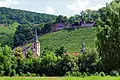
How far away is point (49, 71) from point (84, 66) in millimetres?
9549

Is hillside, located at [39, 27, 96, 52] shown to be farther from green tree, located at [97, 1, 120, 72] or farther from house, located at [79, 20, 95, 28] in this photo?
green tree, located at [97, 1, 120, 72]

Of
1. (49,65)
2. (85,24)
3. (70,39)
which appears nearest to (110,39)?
(49,65)

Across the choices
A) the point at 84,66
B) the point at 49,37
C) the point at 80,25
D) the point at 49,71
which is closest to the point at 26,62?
the point at 49,71

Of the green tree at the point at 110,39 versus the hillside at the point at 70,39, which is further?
the hillside at the point at 70,39

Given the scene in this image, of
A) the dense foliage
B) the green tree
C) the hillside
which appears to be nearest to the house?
the hillside

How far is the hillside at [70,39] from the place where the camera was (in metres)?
157

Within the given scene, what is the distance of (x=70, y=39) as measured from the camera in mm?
169625

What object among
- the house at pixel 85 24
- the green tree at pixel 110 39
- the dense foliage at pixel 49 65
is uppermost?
the house at pixel 85 24

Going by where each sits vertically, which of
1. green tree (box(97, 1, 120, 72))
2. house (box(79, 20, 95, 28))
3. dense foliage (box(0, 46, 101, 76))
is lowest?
dense foliage (box(0, 46, 101, 76))

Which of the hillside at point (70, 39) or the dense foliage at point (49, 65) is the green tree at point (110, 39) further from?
the hillside at point (70, 39)

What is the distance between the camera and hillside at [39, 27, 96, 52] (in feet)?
515

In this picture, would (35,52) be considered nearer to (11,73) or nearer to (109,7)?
(11,73)

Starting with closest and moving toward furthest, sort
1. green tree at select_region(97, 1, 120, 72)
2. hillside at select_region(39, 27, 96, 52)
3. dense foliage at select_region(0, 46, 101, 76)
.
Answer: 1. green tree at select_region(97, 1, 120, 72)
2. dense foliage at select_region(0, 46, 101, 76)
3. hillside at select_region(39, 27, 96, 52)

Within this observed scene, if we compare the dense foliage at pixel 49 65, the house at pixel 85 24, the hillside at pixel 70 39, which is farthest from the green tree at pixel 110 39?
the house at pixel 85 24
